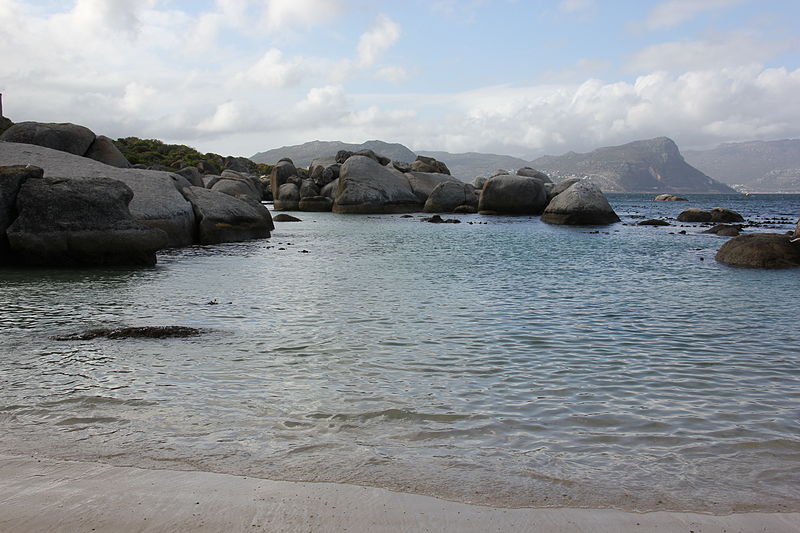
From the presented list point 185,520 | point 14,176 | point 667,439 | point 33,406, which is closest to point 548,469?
point 667,439

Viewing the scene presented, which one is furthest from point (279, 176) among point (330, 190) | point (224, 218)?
point (224, 218)

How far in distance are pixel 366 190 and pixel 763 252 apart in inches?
1428

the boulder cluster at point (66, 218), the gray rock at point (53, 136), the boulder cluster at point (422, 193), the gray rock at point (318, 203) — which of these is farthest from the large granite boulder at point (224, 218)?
the gray rock at point (318, 203)

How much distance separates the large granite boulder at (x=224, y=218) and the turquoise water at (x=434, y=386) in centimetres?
907

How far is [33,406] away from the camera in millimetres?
5738

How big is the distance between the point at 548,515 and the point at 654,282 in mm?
12320

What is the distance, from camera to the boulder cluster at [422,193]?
125 feet

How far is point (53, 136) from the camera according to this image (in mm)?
26250

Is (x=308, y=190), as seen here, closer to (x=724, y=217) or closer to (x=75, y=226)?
(x=724, y=217)

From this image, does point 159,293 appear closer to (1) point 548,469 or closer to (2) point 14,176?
(2) point 14,176

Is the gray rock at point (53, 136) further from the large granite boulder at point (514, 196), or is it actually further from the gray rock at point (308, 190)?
the gray rock at point (308, 190)

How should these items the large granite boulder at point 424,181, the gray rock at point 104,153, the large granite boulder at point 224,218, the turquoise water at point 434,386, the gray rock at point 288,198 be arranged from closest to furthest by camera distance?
the turquoise water at point 434,386, the large granite boulder at point 224,218, the gray rock at point 104,153, the large granite boulder at point 424,181, the gray rock at point 288,198

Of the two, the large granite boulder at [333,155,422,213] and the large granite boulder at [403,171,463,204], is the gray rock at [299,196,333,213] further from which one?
the large granite boulder at [403,171,463,204]

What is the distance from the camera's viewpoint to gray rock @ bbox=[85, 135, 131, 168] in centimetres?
2862
